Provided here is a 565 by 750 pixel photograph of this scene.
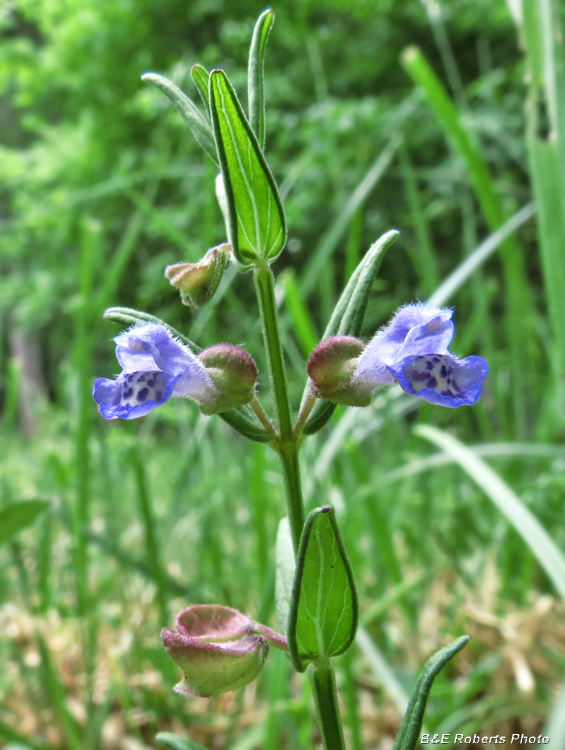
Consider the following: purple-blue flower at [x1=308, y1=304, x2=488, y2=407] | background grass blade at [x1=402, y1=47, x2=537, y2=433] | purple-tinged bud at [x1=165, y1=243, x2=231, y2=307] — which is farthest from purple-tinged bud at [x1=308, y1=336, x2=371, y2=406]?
background grass blade at [x1=402, y1=47, x2=537, y2=433]

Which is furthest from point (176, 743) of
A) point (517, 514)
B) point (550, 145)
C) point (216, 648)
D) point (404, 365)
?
point (550, 145)

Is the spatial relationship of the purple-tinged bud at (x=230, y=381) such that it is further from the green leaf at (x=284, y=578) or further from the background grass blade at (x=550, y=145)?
the background grass blade at (x=550, y=145)

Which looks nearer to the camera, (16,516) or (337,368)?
(337,368)

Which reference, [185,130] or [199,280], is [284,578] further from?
[185,130]

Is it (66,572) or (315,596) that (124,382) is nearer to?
(315,596)

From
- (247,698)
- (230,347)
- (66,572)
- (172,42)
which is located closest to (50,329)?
(172,42)

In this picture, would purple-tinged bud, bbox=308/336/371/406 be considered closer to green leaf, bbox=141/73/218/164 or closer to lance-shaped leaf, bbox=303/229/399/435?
lance-shaped leaf, bbox=303/229/399/435
